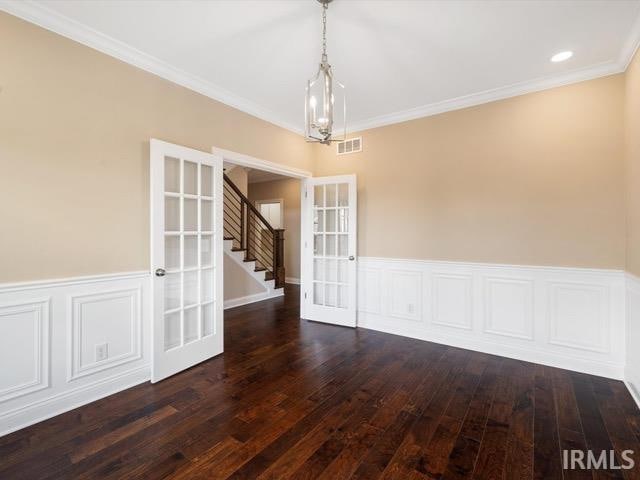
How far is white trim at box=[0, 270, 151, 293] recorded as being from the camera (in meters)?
2.06

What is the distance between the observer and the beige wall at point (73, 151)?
2.08 meters

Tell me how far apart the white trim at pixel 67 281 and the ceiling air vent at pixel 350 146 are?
10.1 feet

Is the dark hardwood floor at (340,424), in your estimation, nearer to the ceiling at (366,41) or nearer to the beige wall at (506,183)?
the beige wall at (506,183)

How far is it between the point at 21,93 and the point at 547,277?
472 cm

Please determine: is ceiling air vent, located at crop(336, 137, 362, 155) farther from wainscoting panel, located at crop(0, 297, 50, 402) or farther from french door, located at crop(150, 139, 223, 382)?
wainscoting panel, located at crop(0, 297, 50, 402)

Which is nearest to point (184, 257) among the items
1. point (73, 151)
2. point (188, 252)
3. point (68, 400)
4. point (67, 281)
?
point (188, 252)

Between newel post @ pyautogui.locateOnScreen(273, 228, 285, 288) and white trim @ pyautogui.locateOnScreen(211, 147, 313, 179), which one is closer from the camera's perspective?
white trim @ pyautogui.locateOnScreen(211, 147, 313, 179)

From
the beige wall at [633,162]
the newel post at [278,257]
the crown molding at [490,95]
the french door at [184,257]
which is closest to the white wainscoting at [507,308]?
the beige wall at [633,162]

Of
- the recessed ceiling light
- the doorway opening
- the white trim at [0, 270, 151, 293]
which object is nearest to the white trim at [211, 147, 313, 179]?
the doorway opening

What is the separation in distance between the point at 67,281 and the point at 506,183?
13.7ft

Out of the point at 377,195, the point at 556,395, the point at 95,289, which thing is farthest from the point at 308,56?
the point at 556,395

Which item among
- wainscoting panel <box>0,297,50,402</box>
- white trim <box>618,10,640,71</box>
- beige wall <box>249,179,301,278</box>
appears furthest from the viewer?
beige wall <box>249,179,301,278</box>

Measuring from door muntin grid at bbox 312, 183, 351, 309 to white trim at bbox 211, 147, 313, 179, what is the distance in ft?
1.17

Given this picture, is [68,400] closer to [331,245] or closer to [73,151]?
[73,151]
